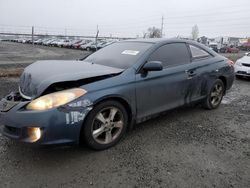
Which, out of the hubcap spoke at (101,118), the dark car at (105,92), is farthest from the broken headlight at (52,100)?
the hubcap spoke at (101,118)

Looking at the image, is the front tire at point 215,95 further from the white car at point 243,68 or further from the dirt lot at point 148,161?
the white car at point 243,68

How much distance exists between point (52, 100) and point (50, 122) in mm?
251

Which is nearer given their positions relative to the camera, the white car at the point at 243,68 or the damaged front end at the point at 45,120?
the damaged front end at the point at 45,120

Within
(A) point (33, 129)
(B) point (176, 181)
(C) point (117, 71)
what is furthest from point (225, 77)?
(A) point (33, 129)

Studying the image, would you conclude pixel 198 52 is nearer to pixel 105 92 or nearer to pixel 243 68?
pixel 105 92

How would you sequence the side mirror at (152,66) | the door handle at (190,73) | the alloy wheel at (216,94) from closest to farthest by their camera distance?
the side mirror at (152,66) < the door handle at (190,73) < the alloy wheel at (216,94)

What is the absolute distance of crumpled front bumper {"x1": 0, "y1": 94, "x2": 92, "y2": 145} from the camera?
2795mm

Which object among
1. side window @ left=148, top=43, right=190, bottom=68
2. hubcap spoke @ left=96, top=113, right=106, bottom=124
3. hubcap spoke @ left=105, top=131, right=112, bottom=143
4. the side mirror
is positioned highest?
side window @ left=148, top=43, right=190, bottom=68

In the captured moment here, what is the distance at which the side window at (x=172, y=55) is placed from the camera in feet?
13.2

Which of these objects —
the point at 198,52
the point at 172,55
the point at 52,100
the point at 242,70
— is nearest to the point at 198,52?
the point at 198,52

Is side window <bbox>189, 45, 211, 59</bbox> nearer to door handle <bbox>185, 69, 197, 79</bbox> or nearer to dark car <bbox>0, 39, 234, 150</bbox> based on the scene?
dark car <bbox>0, 39, 234, 150</bbox>

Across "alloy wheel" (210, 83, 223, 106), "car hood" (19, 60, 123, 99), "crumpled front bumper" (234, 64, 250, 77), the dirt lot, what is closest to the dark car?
"car hood" (19, 60, 123, 99)

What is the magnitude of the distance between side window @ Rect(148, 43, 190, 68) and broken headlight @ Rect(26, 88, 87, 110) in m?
1.45

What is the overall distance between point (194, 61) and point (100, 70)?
1977 millimetres
